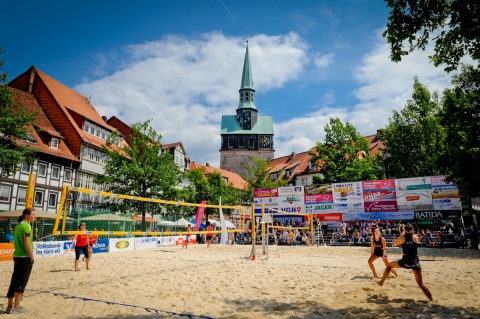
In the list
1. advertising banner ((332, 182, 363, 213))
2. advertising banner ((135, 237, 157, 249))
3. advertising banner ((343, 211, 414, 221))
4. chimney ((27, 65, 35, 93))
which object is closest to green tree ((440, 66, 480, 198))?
advertising banner ((343, 211, 414, 221))

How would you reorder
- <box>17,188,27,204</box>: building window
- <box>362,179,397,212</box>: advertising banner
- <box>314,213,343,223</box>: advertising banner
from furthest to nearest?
<box>314,213,343,223</box>: advertising banner
<box>17,188,27,204</box>: building window
<box>362,179,397,212</box>: advertising banner

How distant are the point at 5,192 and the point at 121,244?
1203 cm

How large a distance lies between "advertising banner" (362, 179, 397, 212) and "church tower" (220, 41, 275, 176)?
47.8m

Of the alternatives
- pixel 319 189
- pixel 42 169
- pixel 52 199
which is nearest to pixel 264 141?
pixel 319 189

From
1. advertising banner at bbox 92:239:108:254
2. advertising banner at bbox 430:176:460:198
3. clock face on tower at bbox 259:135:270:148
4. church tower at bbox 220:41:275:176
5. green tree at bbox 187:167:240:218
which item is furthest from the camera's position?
clock face on tower at bbox 259:135:270:148

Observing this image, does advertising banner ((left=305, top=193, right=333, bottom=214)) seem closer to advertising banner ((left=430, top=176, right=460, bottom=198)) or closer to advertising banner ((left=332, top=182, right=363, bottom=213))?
advertising banner ((left=332, top=182, right=363, bottom=213))

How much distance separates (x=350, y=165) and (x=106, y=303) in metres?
34.0

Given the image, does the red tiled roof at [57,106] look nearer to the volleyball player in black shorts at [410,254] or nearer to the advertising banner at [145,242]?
the advertising banner at [145,242]

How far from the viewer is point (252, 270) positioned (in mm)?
10477

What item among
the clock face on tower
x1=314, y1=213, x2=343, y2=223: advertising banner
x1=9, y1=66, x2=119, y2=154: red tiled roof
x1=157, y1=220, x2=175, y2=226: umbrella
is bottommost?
x1=157, y1=220, x2=175, y2=226: umbrella

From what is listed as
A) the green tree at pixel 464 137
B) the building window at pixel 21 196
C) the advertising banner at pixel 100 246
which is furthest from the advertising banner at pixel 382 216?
the building window at pixel 21 196

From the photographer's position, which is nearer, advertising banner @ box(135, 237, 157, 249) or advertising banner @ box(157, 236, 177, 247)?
Answer: advertising banner @ box(135, 237, 157, 249)

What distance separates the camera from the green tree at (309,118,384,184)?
117 feet

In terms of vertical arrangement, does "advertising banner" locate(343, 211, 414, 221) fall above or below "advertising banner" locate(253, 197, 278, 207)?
below
